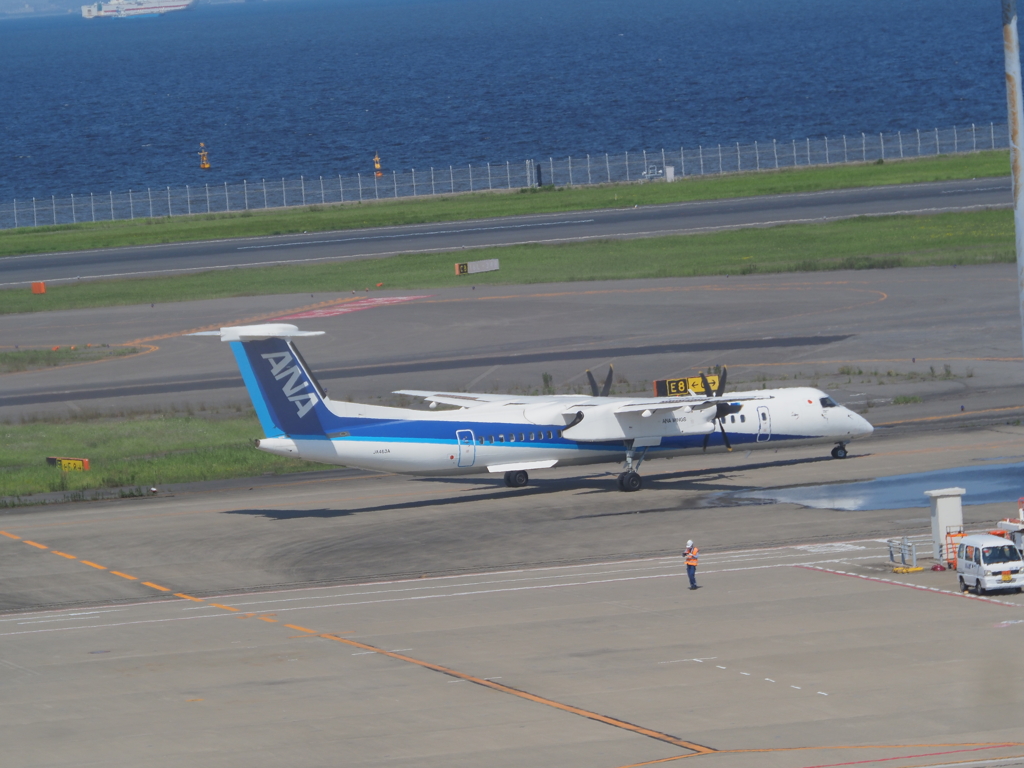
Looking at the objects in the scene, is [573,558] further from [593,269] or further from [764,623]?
[593,269]

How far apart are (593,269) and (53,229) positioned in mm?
74774

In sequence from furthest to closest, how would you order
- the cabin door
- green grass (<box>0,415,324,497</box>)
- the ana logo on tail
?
1. green grass (<box>0,415,324,497</box>)
2. the cabin door
3. the ana logo on tail

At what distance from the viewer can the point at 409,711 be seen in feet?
86.2

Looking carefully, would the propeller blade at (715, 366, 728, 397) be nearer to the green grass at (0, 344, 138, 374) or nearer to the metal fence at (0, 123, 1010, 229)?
the green grass at (0, 344, 138, 374)

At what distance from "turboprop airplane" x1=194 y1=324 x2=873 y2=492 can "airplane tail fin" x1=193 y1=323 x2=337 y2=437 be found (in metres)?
0.04

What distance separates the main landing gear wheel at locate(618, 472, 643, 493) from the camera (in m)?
49.9

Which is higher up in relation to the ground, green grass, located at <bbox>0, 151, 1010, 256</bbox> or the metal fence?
the metal fence

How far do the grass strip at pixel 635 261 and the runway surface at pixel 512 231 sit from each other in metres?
3.74

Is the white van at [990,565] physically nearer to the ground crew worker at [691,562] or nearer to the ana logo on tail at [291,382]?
the ground crew worker at [691,562]

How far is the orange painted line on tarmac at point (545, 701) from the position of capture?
2366cm

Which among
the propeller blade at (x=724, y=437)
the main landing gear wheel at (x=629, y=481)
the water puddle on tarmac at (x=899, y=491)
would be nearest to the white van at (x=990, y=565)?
the water puddle on tarmac at (x=899, y=491)

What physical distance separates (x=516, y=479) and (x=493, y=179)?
4915 inches

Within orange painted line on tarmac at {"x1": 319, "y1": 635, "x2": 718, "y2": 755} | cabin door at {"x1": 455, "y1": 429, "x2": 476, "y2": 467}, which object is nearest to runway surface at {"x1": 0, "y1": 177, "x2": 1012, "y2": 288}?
cabin door at {"x1": 455, "y1": 429, "x2": 476, "y2": 467}

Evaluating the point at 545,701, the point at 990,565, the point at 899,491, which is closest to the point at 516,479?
the point at 899,491
